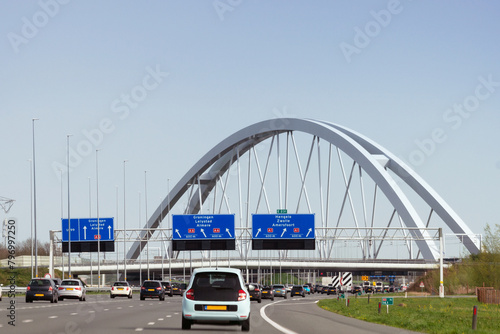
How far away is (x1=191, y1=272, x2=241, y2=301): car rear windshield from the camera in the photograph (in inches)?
1011

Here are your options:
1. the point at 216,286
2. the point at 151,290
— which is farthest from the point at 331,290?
the point at 216,286

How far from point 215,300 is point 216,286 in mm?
416

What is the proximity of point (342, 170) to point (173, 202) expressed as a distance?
39.6 metres

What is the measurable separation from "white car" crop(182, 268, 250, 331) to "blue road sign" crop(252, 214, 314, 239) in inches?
2340

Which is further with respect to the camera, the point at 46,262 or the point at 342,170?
the point at 46,262

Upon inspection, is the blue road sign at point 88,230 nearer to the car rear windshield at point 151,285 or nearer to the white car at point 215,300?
the car rear windshield at point 151,285

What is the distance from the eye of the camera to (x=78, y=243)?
91.6 m

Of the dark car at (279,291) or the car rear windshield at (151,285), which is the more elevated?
the car rear windshield at (151,285)

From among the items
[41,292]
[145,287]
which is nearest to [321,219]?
[145,287]

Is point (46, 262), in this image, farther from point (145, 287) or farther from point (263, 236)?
point (145, 287)

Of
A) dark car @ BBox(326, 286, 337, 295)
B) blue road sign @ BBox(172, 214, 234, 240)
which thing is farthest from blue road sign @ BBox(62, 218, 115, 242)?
dark car @ BBox(326, 286, 337, 295)

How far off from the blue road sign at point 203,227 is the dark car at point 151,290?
58.3ft

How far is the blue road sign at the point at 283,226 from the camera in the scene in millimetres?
85250

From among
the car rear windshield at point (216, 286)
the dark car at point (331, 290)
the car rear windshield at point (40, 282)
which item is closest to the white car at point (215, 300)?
the car rear windshield at point (216, 286)
